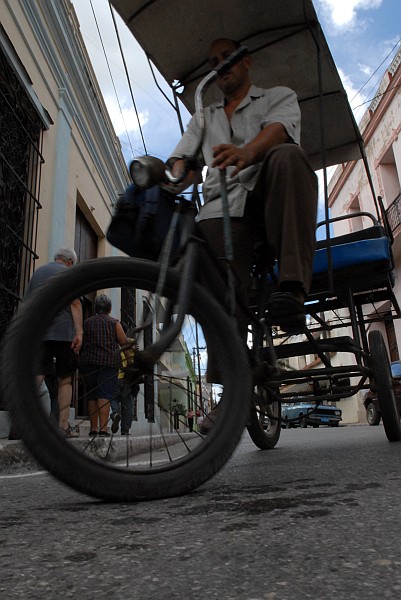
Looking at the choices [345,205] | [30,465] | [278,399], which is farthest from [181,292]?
[345,205]

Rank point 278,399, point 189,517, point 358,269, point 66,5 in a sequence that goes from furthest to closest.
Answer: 1. point 66,5
2. point 358,269
3. point 278,399
4. point 189,517

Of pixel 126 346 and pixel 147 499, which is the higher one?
pixel 126 346

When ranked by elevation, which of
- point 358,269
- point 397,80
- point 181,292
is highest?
point 397,80

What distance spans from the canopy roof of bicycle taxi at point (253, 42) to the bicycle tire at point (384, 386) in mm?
1084

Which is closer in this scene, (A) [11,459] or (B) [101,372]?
(B) [101,372]

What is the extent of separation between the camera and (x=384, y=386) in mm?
2826

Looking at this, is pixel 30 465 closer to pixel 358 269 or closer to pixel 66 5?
pixel 358 269

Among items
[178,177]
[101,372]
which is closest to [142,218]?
[178,177]

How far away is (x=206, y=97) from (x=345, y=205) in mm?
16264

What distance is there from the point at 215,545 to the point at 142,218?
3.17 feet

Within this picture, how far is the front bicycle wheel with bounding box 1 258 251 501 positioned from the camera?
3.82 feet

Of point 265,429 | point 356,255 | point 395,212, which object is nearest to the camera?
point 356,255

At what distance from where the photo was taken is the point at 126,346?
138 cm

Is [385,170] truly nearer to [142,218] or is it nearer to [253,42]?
[253,42]
